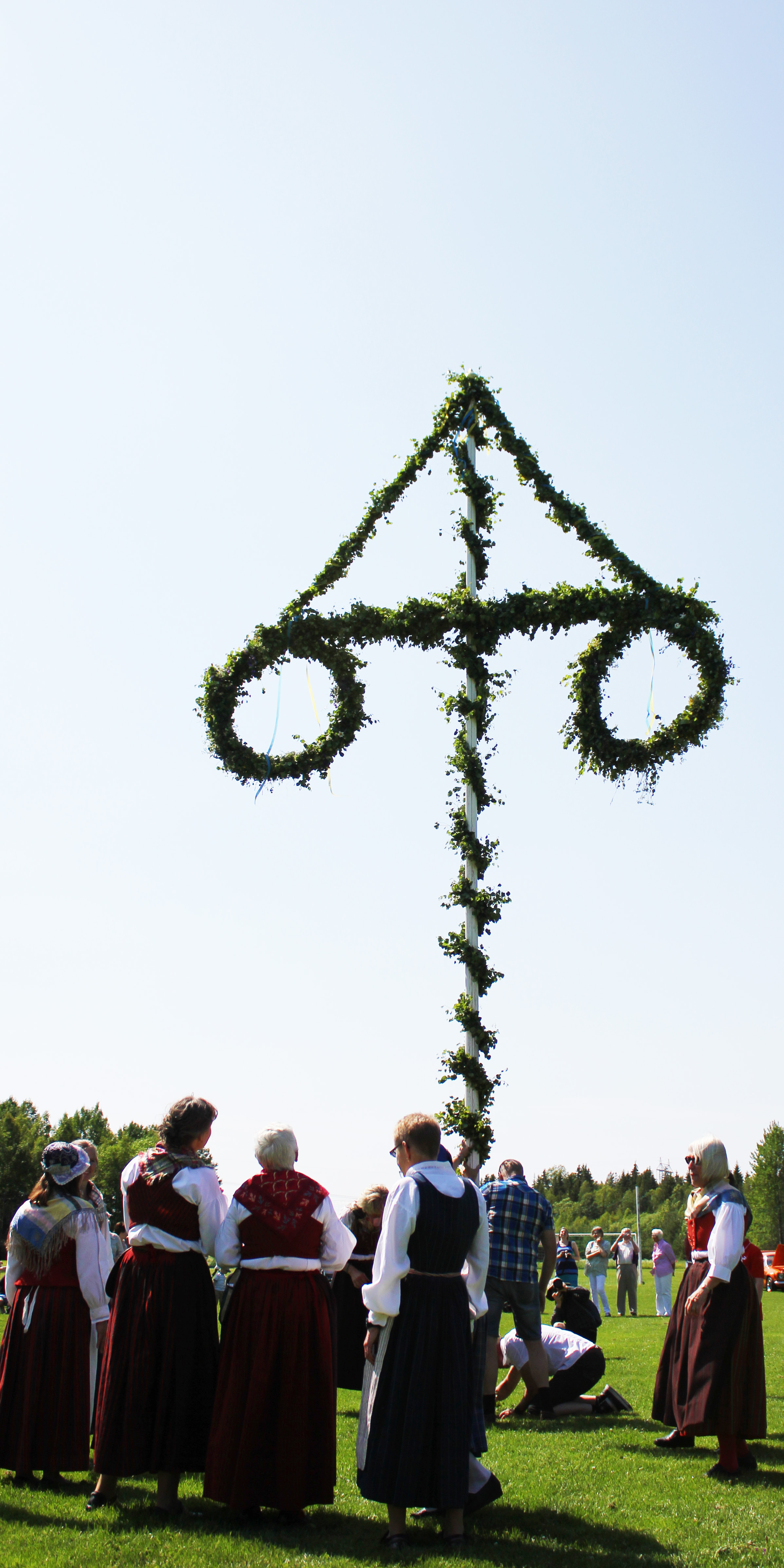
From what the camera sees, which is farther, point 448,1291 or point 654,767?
point 654,767

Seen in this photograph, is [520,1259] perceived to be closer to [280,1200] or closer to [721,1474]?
[721,1474]

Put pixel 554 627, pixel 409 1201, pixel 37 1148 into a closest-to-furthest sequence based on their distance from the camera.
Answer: pixel 409 1201, pixel 554 627, pixel 37 1148

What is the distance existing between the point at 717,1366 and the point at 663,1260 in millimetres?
16446

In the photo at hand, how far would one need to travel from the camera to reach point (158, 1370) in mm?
6051

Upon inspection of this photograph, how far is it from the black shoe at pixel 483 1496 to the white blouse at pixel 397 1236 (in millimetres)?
1150

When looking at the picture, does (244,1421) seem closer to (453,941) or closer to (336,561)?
(453,941)

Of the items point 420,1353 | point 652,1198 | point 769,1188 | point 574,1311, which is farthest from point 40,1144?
point 652,1198

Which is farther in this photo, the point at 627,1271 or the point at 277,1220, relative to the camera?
the point at 627,1271

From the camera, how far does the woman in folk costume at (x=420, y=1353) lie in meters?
5.52

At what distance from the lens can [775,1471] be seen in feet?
Answer: 23.4

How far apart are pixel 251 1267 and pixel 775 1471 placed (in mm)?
3618

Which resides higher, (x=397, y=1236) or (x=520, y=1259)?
(x=397, y=1236)

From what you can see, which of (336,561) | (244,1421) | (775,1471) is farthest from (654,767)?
(244,1421)

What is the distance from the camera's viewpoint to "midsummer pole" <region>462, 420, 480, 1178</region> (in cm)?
875
